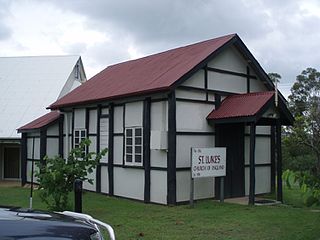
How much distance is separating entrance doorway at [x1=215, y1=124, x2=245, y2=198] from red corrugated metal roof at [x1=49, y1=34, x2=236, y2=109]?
2328 millimetres

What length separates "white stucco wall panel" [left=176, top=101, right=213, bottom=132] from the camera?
13.8 meters

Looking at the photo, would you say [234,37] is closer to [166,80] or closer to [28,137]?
[166,80]

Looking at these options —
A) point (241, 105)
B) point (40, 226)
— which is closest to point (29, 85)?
point (241, 105)

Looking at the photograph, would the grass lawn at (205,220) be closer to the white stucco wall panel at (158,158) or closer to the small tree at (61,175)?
the small tree at (61,175)

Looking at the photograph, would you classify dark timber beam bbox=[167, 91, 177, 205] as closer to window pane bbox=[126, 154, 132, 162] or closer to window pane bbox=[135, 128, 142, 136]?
window pane bbox=[135, 128, 142, 136]

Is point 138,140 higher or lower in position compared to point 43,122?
lower

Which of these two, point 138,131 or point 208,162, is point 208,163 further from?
point 138,131

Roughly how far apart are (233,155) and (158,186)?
3005 mm

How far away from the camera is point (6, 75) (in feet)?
93.5

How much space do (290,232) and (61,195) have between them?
5214mm

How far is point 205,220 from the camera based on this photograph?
1076 cm

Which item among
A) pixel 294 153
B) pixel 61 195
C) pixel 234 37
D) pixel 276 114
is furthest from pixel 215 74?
pixel 294 153

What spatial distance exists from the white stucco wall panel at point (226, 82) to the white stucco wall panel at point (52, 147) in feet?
27.6

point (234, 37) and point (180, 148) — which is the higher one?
point (234, 37)
